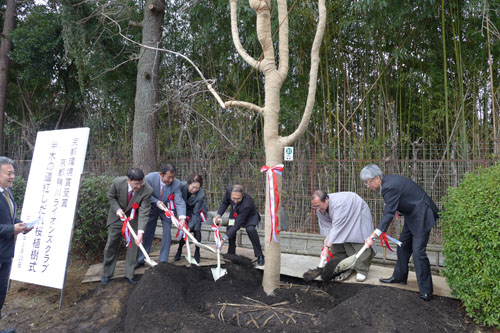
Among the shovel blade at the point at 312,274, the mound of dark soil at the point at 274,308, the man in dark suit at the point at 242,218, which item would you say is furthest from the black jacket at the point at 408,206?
the man in dark suit at the point at 242,218

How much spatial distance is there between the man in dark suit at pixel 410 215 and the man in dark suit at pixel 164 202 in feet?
7.57

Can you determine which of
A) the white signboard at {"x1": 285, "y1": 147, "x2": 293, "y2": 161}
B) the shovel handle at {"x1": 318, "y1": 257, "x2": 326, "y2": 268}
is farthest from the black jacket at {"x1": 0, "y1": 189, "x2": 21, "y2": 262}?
the white signboard at {"x1": 285, "y1": 147, "x2": 293, "y2": 161}

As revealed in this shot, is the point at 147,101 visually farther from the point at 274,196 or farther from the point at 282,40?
the point at 274,196

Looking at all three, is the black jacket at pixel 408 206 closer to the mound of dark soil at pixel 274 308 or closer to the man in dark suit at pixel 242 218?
the mound of dark soil at pixel 274 308

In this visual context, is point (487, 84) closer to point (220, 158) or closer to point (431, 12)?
point (431, 12)

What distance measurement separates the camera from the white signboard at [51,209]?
385cm

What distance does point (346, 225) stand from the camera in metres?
4.04

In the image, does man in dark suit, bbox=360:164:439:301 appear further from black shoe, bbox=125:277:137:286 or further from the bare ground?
black shoe, bbox=125:277:137:286

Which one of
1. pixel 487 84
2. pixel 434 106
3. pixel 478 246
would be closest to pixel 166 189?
pixel 478 246

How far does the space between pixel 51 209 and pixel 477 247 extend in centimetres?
422

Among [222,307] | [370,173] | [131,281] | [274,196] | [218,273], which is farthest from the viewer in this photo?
[131,281]

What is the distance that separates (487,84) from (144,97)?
6.03 metres

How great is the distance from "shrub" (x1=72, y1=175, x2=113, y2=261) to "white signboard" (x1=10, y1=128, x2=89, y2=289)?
Result: 0.74m

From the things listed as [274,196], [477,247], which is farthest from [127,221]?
[477,247]
